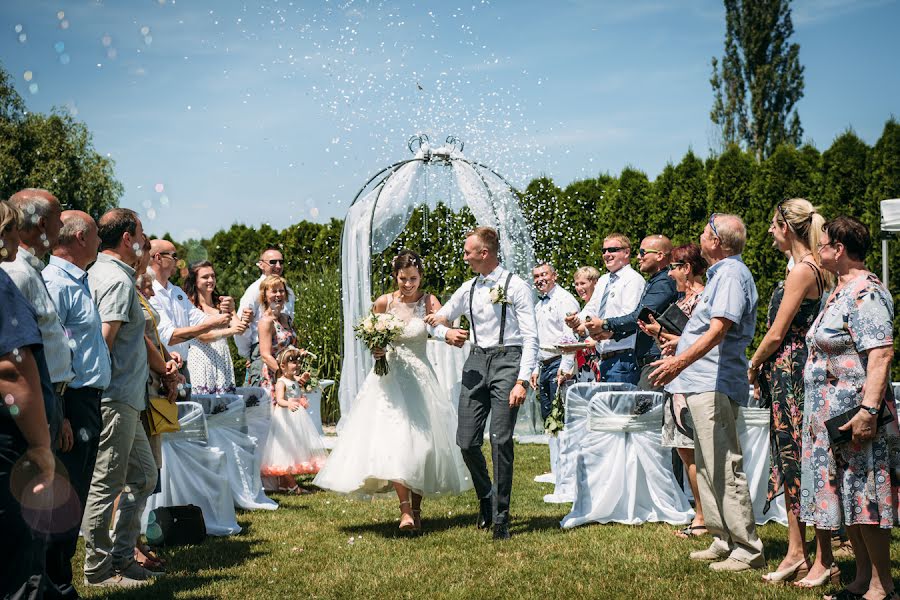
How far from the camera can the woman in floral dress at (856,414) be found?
3838 millimetres

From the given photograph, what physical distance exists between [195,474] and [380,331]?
170cm

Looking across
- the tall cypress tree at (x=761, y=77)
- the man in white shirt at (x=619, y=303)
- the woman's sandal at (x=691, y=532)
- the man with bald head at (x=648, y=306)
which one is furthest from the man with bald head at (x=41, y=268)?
the tall cypress tree at (x=761, y=77)

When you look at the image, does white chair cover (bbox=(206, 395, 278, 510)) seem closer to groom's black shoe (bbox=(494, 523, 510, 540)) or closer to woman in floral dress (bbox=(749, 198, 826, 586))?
groom's black shoe (bbox=(494, 523, 510, 540))

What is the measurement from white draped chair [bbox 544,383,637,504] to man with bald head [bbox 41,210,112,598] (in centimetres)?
356

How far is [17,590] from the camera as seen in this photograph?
2.75m

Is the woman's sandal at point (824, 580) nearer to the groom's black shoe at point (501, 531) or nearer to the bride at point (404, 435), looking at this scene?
the groom's black shoe at point (501, 531)

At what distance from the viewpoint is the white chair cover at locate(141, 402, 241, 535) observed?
19.7 feet

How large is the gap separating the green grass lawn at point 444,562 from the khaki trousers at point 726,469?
253mm

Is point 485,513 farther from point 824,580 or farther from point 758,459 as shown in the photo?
point 824,580

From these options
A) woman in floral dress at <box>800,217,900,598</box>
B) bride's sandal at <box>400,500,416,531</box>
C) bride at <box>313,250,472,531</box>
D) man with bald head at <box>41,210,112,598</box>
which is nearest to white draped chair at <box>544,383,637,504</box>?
bride at <box>313,250,472,531</box>

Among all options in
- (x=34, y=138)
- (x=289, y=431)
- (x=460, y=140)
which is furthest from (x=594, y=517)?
(x=34, y=138)

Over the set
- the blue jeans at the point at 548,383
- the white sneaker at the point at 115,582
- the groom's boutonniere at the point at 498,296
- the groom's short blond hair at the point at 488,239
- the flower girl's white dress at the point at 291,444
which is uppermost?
the groom's short blond hair at the point at 488,239

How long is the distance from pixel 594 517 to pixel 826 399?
251 centimetres

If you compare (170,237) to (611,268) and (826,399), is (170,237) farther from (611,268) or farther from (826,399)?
(826,399)
